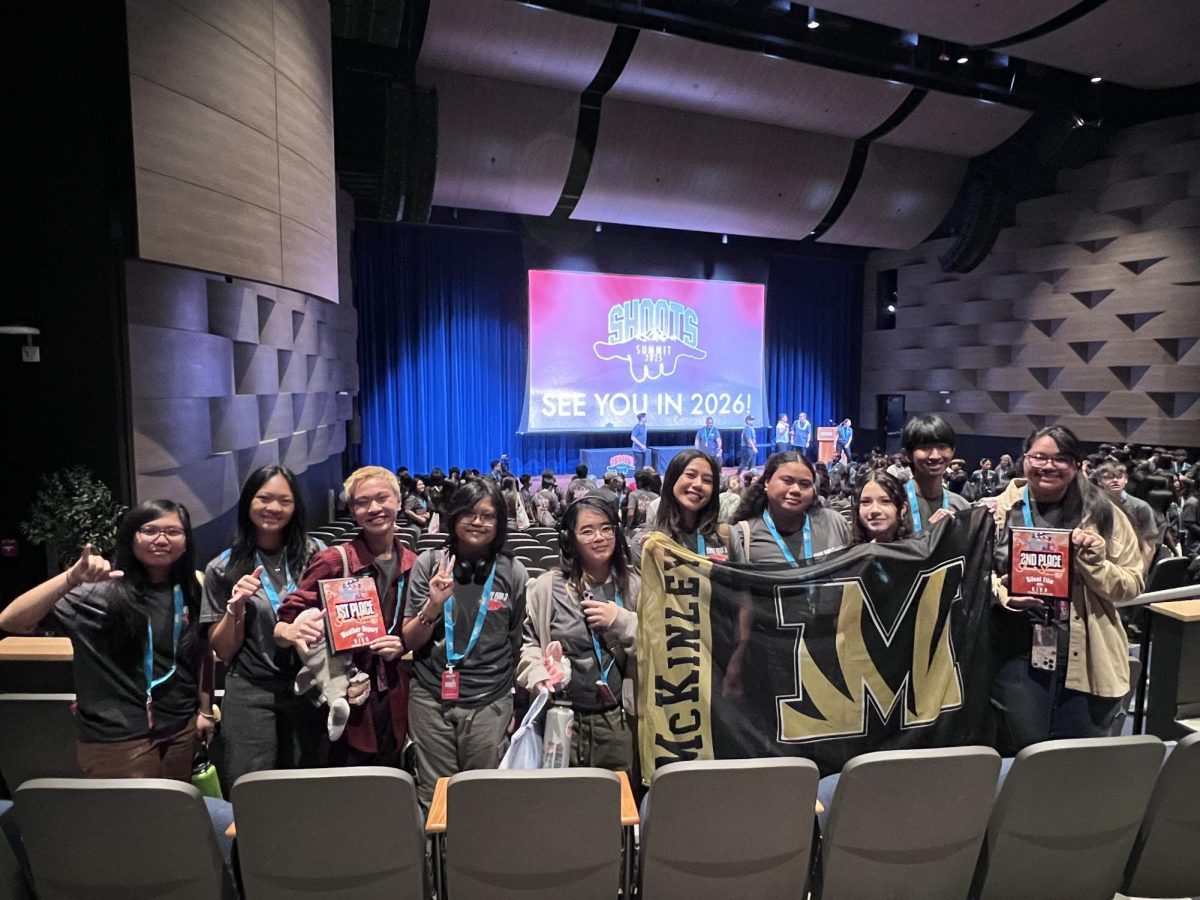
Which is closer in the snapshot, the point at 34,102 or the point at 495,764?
the point at 495,764

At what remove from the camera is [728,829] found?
1.77 metres

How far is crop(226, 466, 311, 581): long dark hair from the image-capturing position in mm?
2371

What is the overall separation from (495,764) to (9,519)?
3.53 m

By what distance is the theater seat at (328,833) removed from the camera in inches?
65.0

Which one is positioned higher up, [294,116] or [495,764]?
[294,116]

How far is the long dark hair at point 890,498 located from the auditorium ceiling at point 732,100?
6800mm

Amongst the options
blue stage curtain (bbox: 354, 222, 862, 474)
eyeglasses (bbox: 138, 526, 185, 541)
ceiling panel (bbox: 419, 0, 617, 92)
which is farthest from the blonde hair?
blue stage curtain (bbox: 354, 222, 862, 474)

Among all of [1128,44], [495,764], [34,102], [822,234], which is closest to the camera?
[495,764]

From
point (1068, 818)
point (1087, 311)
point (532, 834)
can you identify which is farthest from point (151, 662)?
point (1087, 311)

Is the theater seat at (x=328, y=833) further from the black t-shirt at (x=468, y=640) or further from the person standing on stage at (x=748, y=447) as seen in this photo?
the person standing on stage at (x=748, y=447)

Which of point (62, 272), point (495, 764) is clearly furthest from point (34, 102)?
point (495, 764)

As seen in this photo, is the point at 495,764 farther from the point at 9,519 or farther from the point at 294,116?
the point at 294,116

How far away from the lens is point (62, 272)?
3906 mm

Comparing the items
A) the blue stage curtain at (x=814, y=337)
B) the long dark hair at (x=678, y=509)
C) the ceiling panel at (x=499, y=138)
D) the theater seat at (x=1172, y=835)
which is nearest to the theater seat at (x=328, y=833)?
the long dark hair at (x=678, y=509)
